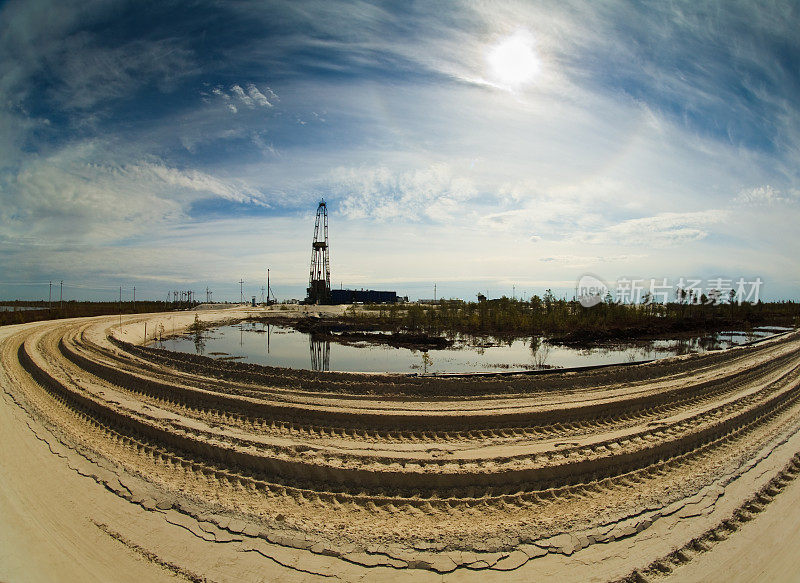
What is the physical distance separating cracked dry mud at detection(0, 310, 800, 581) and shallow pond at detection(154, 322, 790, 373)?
12.5 feet

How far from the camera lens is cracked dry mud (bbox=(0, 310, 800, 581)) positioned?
12.1ft

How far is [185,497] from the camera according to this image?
4609 mm

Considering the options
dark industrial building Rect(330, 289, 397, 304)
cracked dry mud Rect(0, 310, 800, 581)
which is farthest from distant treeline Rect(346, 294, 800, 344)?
dark industrial building Rect(330, 289, 397, 304)

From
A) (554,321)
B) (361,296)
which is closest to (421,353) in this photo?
(554,321)

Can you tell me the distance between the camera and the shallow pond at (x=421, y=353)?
13.6 meters

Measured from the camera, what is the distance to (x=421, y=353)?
1616 centimetres

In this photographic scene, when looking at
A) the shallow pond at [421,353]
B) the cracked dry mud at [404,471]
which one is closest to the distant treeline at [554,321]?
the shallow pond at [421,353]

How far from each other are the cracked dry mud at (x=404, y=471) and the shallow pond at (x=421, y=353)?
380cm

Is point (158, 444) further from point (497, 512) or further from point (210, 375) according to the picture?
point (497, 512)

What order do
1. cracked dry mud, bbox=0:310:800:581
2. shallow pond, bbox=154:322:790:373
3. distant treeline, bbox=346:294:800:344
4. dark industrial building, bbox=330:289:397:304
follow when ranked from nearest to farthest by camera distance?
cracked dry mud, bbox=0:310:800:581
shallow pond, bbox=154:322:790:373
distant treeline, bbox=346:294:800:344
dark industrial building, bbox=330:289:397:304

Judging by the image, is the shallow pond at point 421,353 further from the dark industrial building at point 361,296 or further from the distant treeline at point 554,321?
the dark industrial building at point 361,296

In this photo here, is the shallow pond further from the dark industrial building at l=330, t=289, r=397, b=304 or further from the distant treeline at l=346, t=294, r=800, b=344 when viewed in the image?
the dark industrial building at l=330, t=289, r=397, b=304

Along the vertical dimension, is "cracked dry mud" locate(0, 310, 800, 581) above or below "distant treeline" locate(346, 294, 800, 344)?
below

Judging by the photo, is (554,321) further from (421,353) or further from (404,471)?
(404,471)
